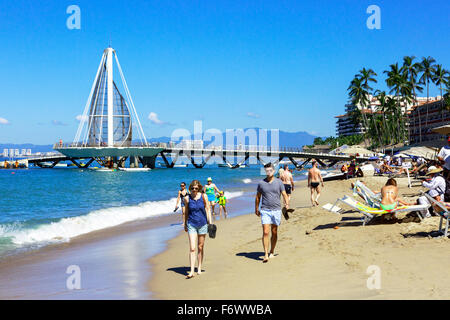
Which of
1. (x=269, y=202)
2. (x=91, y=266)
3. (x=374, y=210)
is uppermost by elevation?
(x=269, y=202)

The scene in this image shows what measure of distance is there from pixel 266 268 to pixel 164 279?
60.9 inches

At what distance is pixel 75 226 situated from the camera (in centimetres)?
1383

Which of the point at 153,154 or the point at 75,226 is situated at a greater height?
the point at 153,154

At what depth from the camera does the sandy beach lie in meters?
4.95

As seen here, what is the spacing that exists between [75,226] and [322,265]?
32.7ft

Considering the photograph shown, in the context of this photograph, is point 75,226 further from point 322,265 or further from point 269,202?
point 322,265

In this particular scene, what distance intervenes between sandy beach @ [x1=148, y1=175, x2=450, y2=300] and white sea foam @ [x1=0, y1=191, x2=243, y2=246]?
14.1 feet

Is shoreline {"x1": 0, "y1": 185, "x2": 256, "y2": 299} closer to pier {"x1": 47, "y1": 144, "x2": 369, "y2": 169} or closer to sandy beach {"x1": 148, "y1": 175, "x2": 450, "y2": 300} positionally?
sandy beach {"x1": 148, "y1": 175, "x2": 450, "y2": 300}

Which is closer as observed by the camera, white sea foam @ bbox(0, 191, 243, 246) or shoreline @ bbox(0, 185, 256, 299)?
shoreline @ bbox(0, 185, 256, 299)

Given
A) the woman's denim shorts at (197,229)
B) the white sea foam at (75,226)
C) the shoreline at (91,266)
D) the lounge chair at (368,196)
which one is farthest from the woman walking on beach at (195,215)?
the white sea foam at (75,226)

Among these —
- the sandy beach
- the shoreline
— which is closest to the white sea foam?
the shoreline

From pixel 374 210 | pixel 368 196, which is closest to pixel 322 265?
pixel 374 210
